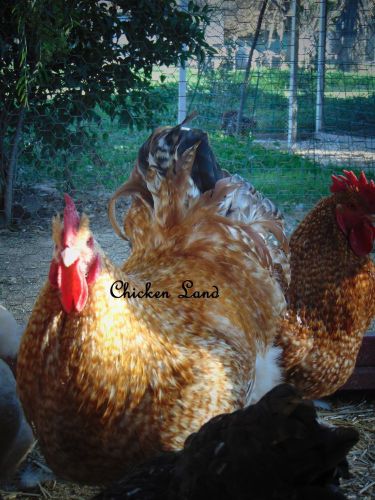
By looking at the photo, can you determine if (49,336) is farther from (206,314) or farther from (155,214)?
(155,214)

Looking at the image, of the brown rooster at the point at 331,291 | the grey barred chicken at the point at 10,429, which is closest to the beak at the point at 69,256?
the grey barred chicken at the point at 10,429

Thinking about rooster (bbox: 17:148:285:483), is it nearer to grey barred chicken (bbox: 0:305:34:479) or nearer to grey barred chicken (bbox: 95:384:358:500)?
grey barred chicken (bbox: 95:384:358:500)

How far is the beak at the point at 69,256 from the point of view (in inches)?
67.9

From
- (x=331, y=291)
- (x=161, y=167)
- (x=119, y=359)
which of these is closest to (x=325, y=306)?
(x=331, y=291)

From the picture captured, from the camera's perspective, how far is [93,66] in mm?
4965

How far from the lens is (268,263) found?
8.60 ft

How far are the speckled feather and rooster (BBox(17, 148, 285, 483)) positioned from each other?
0.44 metres

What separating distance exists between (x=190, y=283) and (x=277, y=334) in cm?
56

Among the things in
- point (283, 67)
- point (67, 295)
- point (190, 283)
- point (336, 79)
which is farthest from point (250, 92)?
point (67, 295)

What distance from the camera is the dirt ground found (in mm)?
2539

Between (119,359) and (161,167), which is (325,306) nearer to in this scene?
(161,167)

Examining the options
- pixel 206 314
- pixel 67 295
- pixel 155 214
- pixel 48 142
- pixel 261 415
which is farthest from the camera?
pixel 48 142

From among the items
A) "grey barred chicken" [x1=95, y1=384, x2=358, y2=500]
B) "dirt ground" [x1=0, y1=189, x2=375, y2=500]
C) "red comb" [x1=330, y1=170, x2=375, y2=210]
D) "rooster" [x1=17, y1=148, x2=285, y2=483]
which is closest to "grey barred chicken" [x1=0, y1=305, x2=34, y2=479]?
"dirt ground" [x1=0, y1=189, x2=375, y2=500]

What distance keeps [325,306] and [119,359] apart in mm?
1218
